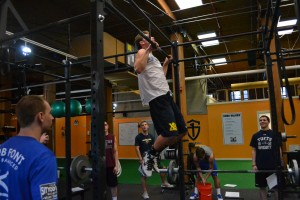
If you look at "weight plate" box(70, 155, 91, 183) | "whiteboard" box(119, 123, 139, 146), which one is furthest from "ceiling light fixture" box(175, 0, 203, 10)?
"whiteboard" box(119, 123, 139, 146)

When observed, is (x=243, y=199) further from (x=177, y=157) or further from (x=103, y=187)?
(x=103, y=187)

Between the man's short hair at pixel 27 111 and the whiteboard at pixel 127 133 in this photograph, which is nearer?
the man's short hair at pixel 27 111

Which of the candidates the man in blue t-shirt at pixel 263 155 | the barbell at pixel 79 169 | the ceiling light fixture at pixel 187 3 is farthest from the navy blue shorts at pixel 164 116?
the ceiling light fixture at pixel 187 3

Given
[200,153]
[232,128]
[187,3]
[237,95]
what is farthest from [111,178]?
[237,95]

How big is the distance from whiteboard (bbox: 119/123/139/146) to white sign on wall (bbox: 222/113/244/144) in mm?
4061

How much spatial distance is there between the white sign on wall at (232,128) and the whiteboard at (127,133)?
160 inches

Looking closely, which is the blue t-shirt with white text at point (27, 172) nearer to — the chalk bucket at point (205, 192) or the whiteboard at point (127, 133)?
the chalk bucket at point (205, 192)

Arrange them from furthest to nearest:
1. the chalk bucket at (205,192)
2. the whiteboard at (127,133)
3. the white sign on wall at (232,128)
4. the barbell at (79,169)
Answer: the whiteboard at (127,133) → the white sign on wall at (232,128) → the chalk bucket at (205,192) → the barbell at (79,169)

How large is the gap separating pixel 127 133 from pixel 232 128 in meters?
4.83

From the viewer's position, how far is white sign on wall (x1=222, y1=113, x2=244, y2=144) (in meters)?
9.48

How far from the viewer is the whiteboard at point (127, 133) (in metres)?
12.0

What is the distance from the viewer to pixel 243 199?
198 inches

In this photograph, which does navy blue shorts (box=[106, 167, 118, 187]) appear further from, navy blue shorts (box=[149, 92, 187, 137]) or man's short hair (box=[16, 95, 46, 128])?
man's short hair (box=[16, 95, 46, 128])

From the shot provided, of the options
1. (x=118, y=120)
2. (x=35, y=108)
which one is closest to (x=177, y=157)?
(x=35, y=108)
